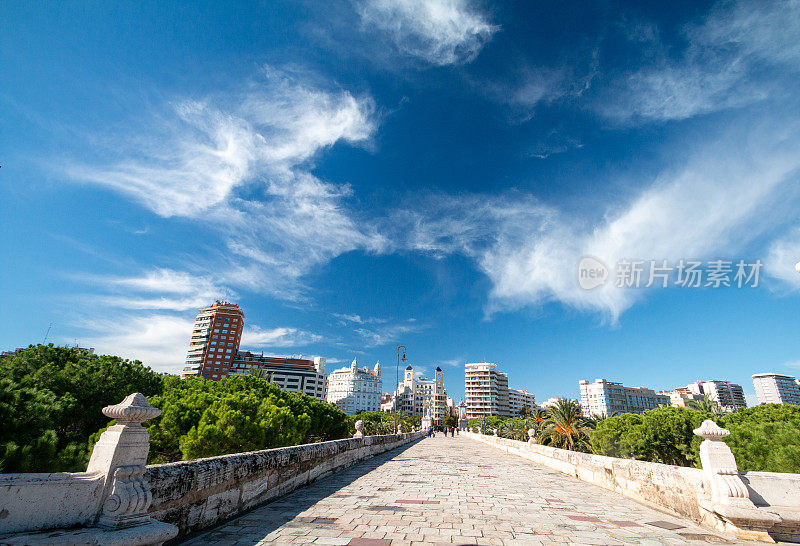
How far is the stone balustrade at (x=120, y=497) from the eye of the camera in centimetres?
277

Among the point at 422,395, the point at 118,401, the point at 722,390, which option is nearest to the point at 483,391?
the point at 422,395

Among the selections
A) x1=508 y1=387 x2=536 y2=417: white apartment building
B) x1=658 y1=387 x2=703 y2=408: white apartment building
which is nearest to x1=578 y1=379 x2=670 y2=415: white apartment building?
x1=658 y1=387 x2=703 y2=408: white apartment building

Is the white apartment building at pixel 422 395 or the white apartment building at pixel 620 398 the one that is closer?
the white apartment building at pixel 422 395

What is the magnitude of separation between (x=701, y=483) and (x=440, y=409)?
139 metres

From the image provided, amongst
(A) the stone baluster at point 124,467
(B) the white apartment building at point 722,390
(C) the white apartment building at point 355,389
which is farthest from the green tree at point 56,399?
(B) the white apartment building at point 722,390

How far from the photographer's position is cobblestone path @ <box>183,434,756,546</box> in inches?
176

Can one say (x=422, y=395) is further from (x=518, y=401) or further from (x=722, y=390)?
(x=722, y=390)

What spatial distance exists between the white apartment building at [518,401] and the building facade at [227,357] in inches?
2960

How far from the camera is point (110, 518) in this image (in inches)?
125

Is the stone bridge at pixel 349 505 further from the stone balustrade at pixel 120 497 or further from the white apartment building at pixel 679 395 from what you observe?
the white apartment building at pixel 679 395

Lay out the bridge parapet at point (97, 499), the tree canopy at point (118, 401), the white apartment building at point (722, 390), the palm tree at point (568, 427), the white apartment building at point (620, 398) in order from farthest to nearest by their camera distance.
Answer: the white apartment building at point (722, 390) < the white apartment building at point (620, 398) < the palm tree at point (568, 427) < the tree canopy at point (118, 401) < the bridge parapet at point (97, 499)

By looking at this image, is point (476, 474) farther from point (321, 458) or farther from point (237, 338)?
point (237, 338)

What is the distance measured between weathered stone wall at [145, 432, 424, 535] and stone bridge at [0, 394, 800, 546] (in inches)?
0.7

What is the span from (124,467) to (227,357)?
114503 millimetres
